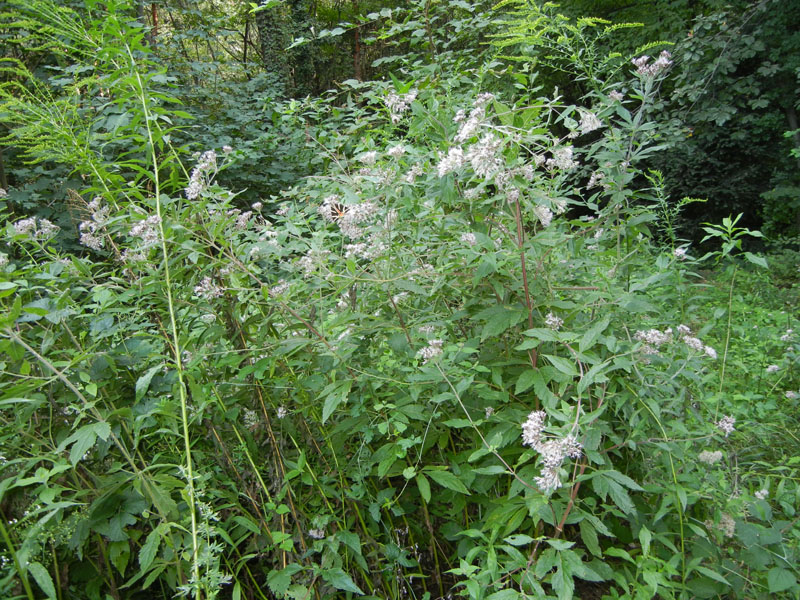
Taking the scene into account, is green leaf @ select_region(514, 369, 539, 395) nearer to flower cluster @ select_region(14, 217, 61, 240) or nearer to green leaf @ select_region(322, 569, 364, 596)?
green leaf @ select_region(322, 569, 364, 596)

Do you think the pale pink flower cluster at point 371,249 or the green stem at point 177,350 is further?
the pale pink flower cluster at point 371,249

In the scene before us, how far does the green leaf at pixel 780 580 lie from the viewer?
4.45ft

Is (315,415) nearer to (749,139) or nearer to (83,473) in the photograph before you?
(83,473)

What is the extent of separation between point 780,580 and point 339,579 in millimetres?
1166

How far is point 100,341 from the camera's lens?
1.71 metres

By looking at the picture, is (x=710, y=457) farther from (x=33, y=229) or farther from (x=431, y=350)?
(x=33, y=229)

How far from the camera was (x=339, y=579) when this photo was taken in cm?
137

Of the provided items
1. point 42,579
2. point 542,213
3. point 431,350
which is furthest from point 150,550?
point 542,213

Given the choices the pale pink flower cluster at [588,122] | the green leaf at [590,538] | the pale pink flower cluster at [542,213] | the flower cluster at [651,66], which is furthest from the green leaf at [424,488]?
the flower cluster at [651,66]

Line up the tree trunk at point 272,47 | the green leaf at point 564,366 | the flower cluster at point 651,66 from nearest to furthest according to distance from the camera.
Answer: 1. the green leaf at point 564,366
2. the flower cluster at point 651,66
3. the tree trunk at point 272,47

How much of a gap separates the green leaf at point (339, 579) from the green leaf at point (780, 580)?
3.56 ft

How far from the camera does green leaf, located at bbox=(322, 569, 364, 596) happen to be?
1.36m

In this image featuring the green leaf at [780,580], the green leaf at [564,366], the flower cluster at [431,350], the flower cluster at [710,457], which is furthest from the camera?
the flower cluster at [710,457]

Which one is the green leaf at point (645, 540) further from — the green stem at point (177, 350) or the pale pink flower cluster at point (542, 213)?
the green stem at point (177, 350)
